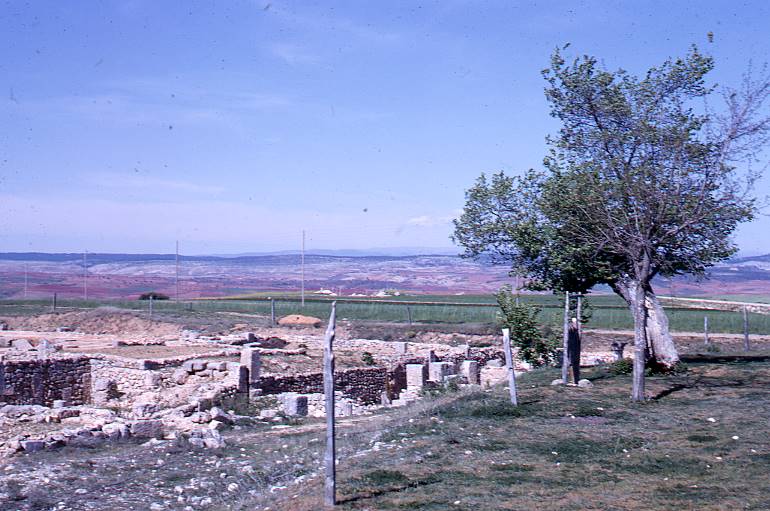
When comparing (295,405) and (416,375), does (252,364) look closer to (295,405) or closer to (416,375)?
(295,405)

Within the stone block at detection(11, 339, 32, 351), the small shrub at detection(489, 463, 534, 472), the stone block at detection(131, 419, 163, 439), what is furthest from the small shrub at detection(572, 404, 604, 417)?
the stone block at detection(11, 339, 32, 351)

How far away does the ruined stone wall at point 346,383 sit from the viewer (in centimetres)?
2233

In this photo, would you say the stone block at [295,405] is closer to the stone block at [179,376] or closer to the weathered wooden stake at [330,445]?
the stone block at [179,376]

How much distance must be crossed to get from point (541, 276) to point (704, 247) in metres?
4.47

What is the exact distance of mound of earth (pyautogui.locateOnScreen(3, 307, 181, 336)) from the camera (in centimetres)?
4732

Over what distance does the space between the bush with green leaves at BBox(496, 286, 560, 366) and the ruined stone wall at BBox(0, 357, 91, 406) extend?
1357cm

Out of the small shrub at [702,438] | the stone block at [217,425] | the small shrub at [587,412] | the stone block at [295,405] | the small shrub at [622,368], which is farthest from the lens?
the small shrub at [622,368]

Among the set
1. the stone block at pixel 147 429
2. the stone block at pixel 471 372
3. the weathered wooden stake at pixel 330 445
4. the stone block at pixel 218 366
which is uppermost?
the weathered wooden stake at pixel 330 445

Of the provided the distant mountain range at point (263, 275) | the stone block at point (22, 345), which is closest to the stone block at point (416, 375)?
the stone block at point (22, 345)

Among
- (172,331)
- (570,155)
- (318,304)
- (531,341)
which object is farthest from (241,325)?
(570,155)

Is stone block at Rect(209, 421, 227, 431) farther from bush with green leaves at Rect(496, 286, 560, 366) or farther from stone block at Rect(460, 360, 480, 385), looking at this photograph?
bush with green leaves at Rect(496, 286, 560, 366)

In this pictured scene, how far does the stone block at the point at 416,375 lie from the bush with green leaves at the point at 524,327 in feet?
11.1

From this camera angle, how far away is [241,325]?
155ft

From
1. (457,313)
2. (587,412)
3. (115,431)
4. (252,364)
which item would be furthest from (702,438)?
(457,313)
